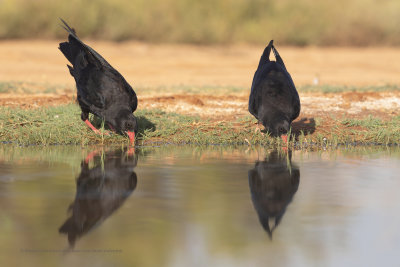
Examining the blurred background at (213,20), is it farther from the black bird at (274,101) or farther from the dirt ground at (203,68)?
the black bird at (274,101)

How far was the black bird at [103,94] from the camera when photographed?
9.11m

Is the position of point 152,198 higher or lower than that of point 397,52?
lower

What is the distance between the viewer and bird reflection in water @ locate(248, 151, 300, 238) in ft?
17.1

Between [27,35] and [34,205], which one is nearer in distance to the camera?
[34,205]

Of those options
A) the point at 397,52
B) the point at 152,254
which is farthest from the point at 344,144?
the point at 397,52

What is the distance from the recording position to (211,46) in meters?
25.8

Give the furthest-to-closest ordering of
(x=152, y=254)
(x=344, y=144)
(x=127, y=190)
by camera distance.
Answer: (x=344, y=144)
(x=127, y=190)
(x=152, y=254)

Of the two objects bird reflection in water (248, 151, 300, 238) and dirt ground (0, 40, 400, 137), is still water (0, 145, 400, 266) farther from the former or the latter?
dirt ground (0, 40, 400, 137)

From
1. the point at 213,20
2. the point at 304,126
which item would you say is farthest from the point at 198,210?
the point at 213,20

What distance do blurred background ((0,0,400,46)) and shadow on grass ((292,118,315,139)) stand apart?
47.1ft

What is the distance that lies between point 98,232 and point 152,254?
63 cm

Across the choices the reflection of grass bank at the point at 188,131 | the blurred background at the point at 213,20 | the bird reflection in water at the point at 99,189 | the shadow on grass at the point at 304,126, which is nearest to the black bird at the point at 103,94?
the reflection of grass bank at the point at 188,131

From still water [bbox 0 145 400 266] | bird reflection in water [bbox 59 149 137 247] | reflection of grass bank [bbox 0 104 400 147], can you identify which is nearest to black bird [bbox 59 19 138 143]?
reflection of grass bank [bbox 0 104 400 147]

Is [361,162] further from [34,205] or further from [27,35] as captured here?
[27,35]
